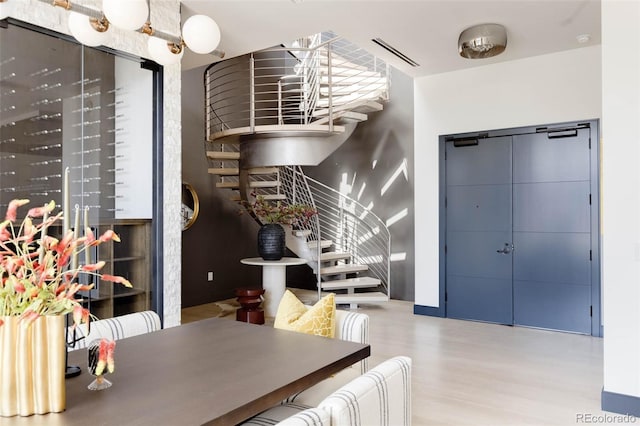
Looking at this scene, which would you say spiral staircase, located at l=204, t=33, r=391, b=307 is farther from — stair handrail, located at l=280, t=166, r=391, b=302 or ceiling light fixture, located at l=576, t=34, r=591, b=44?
ceiling light fixture, located at l=576, t=34, r=591, b=44

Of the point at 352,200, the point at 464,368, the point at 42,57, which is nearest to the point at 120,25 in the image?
the point at 42,57

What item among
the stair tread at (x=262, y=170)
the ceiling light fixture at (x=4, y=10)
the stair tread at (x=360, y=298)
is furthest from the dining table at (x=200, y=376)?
the stair tread at (x=262, y=170)

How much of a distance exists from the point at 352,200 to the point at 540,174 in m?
2.97

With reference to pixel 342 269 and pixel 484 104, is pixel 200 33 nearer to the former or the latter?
pixel 484 104

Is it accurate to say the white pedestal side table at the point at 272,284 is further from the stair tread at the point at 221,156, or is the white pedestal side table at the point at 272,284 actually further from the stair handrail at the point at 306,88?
the stair handrail at the point at 306,88

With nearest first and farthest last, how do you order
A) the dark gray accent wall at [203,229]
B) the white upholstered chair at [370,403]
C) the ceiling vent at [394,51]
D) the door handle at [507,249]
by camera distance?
the white upholstered chair at [370,403]
the ceiling vent at [394,51]
the door handle at [507,249]
the dark gray accent wall at [203,229]

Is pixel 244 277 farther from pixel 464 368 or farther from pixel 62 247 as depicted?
pixel 62 247

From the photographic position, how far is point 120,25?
1767 millimetres

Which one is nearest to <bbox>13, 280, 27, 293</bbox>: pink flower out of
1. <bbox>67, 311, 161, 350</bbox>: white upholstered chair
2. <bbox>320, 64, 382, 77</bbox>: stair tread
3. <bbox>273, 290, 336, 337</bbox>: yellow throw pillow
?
<bbox>67, 311, 161, 350</bbox>: white upholstered chair

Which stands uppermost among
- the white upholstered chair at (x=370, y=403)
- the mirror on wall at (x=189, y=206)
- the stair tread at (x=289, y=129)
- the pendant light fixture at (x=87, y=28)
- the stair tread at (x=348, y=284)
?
the stair tread at (x=289, y=129)

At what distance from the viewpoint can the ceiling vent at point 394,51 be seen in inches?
189

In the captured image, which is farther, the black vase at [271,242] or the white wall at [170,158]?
the black vase at [271,242]

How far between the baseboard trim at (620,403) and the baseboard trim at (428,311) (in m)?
2.85

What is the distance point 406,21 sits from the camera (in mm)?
4297
